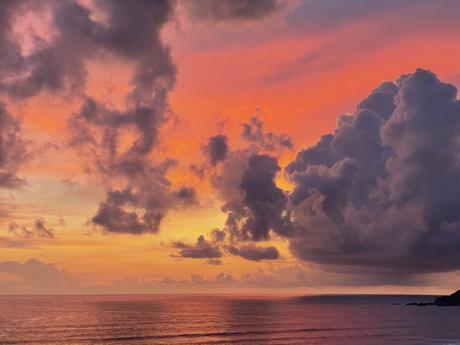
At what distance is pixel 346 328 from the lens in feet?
610

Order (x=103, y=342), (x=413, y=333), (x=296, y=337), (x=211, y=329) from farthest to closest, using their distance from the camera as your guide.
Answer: (x=211, y=329) → (x=413, y=333) → (x=296, y=337) → (x=103, y=342)

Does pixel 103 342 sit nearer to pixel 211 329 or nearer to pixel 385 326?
pixel 211 329

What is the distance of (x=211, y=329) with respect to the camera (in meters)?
178

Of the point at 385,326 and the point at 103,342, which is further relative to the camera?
the point at 385,326

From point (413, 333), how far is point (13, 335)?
11979 centimetres

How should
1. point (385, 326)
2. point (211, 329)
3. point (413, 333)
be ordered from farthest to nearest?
point (385, 326)
point (211, 329)
point (413, 333)

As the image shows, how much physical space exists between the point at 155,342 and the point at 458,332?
308ft

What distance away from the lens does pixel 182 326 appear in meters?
188

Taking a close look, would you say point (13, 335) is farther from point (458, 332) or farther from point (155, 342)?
point (458, 332)

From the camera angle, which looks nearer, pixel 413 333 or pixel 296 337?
pixel 296 337

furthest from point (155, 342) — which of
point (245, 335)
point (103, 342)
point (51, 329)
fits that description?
point (51, 329)

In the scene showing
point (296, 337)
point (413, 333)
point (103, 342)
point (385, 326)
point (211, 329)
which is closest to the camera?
point (103, 342)

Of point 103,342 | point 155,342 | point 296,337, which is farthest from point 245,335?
point 103,342

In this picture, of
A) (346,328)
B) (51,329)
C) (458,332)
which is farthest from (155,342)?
(458,332)
